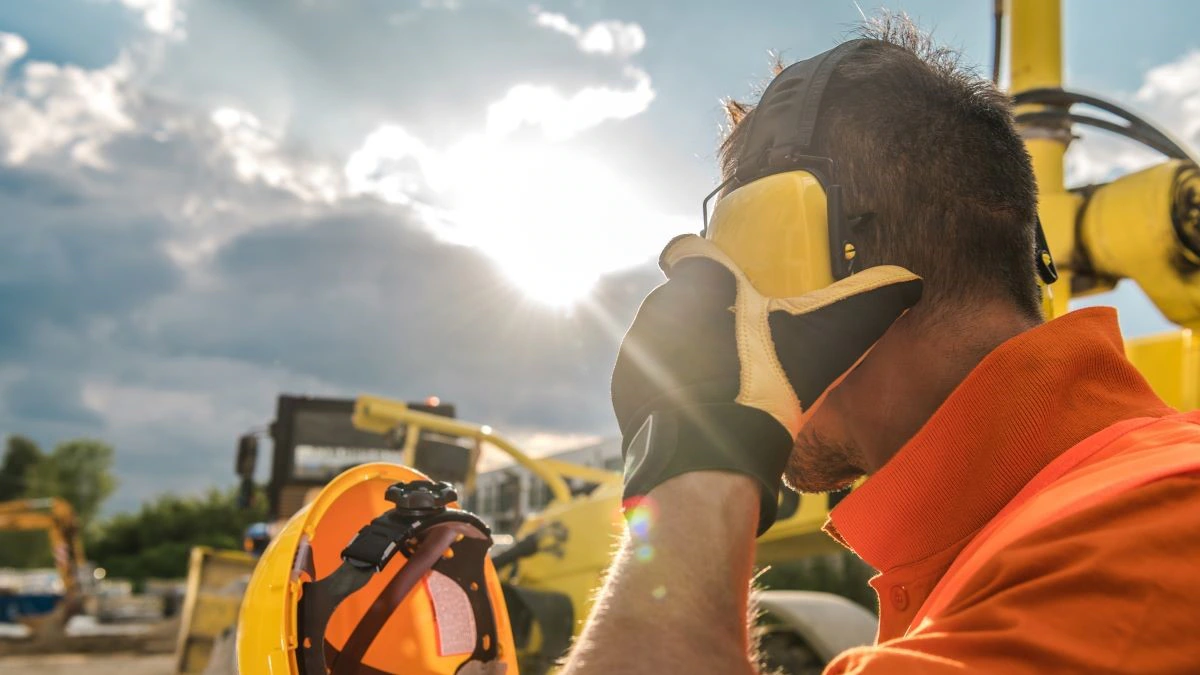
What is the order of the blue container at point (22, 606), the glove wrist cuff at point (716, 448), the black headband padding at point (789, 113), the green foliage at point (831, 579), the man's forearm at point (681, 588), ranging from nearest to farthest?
the man's forearm at point (681, 588)
the glove wrist cuff at point (716, 448)
the black headband padding at point (789, 113)
the green foliage at point (831, 579)
the blue container at point (22, 606)

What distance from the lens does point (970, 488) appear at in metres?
1.15

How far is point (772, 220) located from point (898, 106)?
0.26 m

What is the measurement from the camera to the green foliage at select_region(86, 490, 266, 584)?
168ft

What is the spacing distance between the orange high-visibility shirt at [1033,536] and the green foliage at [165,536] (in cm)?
5248

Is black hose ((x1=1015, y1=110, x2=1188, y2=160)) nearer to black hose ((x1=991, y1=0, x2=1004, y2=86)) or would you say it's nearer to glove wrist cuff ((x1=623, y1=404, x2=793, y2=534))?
black hose ((x1=991, y1=0, x2=1004, y2=86))

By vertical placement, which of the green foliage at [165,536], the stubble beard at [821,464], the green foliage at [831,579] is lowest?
the green foliage at [165,536]

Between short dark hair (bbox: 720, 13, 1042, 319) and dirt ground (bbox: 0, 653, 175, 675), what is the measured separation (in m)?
17.5

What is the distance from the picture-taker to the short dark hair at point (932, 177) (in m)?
1.26

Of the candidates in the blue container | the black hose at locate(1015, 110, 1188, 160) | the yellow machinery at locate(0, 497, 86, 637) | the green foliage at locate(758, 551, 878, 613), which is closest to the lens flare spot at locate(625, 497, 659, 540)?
the black hose at locate(1015, 110, 1188, 160)

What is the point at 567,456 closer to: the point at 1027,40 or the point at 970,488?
the point at 1027,40

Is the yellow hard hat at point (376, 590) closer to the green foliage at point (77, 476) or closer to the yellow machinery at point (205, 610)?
the yellow machinery at point (205, 610)

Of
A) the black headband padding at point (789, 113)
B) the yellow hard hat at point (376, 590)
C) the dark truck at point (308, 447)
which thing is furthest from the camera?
the dark truck at point (308, 447)

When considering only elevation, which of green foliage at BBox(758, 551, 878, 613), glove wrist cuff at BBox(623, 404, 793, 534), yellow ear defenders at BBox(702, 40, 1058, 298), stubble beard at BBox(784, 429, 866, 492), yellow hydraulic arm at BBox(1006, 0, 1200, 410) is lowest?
green foliage at BBox(758, 551, 878, 613)

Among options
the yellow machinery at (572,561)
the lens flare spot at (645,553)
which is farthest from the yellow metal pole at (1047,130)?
the lens flare spot at (645,553)
